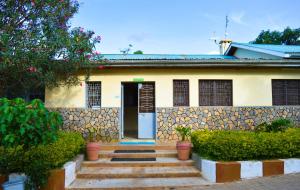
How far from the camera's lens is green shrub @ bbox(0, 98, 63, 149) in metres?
4.85

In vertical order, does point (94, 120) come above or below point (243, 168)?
above

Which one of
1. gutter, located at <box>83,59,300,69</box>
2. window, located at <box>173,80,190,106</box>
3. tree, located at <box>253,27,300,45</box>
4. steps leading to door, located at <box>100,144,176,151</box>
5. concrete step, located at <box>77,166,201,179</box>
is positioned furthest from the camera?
tree, located at <box>253,27,300,45</box>

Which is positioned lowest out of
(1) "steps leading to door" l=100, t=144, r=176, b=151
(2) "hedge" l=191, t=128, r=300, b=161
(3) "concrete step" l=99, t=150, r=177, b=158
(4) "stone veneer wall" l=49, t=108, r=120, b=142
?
(3) "concrete step" l=99, t=150, r=177, b=158

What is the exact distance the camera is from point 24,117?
4902 mm

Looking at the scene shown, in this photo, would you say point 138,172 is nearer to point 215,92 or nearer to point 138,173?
point 138,173

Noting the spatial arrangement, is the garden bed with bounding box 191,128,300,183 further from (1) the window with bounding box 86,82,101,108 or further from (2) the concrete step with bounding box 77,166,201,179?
(1) the window with bounding box 86,82,101,108

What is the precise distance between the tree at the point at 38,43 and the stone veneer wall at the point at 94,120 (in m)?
1.97

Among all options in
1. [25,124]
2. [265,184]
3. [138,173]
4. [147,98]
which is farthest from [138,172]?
[147,98]

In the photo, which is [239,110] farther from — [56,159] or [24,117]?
[24,117]

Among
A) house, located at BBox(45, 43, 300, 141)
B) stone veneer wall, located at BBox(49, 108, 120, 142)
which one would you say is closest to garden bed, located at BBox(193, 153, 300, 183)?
house, located at BBox(45, 43, 300, 141)

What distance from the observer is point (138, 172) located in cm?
752

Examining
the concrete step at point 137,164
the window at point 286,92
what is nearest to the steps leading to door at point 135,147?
the concrete step at point 137,164

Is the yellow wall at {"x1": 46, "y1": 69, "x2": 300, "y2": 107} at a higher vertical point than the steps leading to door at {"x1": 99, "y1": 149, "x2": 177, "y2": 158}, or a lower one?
higher

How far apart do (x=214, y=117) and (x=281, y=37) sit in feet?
75.8
